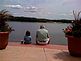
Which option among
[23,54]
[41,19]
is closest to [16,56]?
[23,54]

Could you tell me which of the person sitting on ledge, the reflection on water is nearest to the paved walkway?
the reflection on water

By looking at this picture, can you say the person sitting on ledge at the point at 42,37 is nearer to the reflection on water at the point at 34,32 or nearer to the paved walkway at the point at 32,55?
the reflection on water at the point at 34,32

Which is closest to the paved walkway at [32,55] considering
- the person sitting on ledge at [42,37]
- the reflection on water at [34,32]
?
the reflection on water at [34,32]

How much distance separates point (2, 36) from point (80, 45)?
1.90 metres

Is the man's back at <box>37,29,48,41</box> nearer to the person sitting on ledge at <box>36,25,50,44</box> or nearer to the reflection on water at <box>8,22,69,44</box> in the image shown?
the person sitting on ledge at <box>36,25,50,44</box>

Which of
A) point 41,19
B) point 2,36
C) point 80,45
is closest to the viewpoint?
point 80,45

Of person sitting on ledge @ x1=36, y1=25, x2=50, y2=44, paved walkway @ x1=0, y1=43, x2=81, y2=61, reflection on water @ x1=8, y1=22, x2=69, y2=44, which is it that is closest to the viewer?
paved walkway @ x1=0, y1=43, x2=81, y2=61

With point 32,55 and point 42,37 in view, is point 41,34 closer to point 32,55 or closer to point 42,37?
point 42,37

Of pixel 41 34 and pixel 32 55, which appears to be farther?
pixel 41 34

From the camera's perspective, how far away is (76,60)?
5.79 m

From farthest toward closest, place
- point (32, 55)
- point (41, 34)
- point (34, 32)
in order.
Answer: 1. point (34, 32)
2. point (41, 34)
3. point (32, 55)

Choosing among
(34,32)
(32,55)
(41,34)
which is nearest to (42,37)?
(41,34)

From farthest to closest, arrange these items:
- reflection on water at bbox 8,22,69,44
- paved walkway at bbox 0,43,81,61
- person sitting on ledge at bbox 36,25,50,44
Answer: reflection on water at bbox 8,22,69,44 → person sitting on ledge at bbox 36,25,50,44 → paved walkway at bbox 0,43,81,61

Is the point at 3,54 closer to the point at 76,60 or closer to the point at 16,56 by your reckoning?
the point at 16,56
